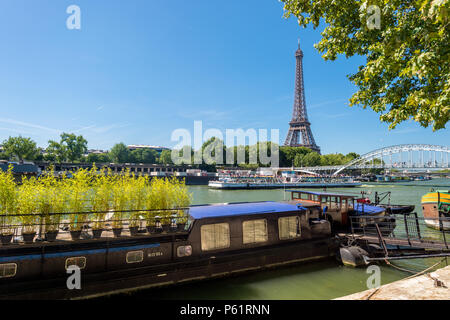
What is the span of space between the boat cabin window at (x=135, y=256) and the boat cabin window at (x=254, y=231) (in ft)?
12.0

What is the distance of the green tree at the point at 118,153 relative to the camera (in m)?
103

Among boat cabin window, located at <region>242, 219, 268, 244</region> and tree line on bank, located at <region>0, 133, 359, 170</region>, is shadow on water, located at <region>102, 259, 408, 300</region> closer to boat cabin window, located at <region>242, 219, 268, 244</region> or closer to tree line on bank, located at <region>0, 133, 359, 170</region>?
boat cabin window, located at <region>242, 219, 268, 244</region>

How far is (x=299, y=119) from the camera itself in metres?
129

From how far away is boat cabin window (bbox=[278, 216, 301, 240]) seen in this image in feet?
32.0

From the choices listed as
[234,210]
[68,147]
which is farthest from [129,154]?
[234,210]

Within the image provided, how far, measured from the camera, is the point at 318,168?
102000 mm

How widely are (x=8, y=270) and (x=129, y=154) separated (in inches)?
4246

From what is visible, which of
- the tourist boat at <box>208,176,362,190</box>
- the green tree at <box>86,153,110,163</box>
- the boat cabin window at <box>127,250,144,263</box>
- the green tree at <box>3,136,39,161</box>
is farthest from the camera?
the green tree at <box>86,153,110,163</box>

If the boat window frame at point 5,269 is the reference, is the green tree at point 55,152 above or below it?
above

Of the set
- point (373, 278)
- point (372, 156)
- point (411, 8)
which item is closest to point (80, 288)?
point (373, 278)

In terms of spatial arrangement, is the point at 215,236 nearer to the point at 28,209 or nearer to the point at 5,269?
the point at 28,209

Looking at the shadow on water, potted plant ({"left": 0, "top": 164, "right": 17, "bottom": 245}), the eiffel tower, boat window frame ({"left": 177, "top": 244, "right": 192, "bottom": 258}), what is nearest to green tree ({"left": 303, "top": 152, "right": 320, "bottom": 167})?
the eiffel tower

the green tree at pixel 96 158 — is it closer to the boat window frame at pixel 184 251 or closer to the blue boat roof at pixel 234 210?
the blue boat roof at pixel 234 210

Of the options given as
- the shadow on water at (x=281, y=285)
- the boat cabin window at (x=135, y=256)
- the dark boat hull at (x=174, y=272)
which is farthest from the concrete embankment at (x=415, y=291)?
the boat cabin window at (x=135, y=256)
